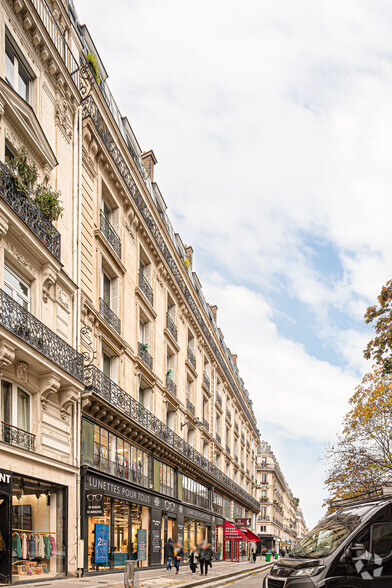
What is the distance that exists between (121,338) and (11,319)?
928 centimetres

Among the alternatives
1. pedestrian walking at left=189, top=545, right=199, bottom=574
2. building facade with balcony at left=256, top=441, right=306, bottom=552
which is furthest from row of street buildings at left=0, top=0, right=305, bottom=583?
building facade with balcony at left=256, top=441, right=306, bottom=552

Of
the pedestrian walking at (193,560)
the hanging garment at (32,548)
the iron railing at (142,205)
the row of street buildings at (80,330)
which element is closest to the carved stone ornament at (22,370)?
the row of street buildings at (80,330)

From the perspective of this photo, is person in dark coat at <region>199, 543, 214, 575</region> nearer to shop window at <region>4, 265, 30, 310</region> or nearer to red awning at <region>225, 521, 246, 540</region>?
shop window at <region>4, 265, 30, 310</region>

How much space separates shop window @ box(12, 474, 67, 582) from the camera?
13613 millimetres

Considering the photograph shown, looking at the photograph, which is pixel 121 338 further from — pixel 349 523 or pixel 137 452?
pixel 349 523

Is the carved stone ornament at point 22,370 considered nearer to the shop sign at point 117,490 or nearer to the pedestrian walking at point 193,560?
the shop sign at point 117,490

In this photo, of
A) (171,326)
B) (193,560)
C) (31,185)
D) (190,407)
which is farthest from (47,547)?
(190,407)

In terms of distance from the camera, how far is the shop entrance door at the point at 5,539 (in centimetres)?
1258

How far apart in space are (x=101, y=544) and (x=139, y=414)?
6.43 meters

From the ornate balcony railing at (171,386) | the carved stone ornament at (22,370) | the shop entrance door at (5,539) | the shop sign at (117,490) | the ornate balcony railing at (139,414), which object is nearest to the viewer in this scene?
the shop entrance door at (5,539)

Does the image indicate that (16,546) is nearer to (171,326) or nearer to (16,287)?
(16,287)

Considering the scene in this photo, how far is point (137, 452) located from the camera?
2406 cm

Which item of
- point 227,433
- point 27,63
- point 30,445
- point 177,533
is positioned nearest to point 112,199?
point 27,63

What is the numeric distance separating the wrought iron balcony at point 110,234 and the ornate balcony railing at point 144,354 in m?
4.52
